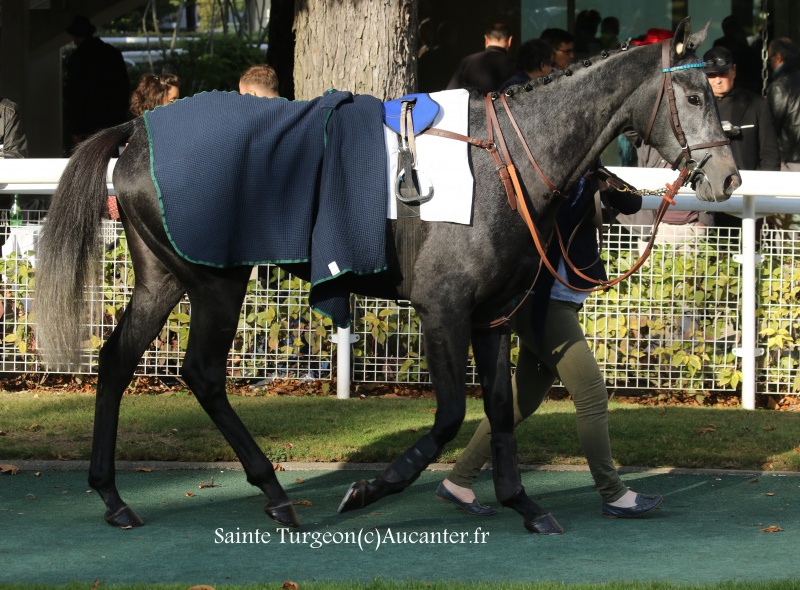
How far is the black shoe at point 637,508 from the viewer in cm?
507

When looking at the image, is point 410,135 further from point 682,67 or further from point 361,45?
point 361,45

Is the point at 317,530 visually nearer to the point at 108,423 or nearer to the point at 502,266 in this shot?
the point at 108,423

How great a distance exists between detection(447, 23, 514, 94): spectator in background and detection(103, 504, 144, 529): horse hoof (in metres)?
5.19

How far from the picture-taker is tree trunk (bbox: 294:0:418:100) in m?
7.80

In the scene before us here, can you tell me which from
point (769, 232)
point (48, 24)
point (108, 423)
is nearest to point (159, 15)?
point (48, 24)

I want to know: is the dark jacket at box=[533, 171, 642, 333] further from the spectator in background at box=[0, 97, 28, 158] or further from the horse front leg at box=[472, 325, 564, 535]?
the spectator in background at box=[0, 97, 28, 158]

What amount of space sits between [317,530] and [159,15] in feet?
89.7

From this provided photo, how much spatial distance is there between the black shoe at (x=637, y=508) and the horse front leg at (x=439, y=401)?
921 millimetres

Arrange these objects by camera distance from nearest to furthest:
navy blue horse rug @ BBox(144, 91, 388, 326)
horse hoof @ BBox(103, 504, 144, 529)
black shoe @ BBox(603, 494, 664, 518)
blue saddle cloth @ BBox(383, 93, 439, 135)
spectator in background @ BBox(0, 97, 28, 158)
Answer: navy blue horse rug @ BBox(144, 91, 388, 326), blue saddle cloth @ BBox(383, 93, 439, 135), horse hoof @ BBox(103, 504, 144, 529), black shoe @ BBox(603, 494, 664, 518), spectator in background @ BBox(0, 97, 28, 158)

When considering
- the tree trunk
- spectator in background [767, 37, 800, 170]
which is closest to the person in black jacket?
the tree trunk

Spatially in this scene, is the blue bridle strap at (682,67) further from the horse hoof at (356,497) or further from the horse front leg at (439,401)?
the horse hoof at (356,497)

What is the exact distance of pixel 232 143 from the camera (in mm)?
4586

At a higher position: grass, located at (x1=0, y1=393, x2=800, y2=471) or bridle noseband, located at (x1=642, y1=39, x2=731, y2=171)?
bridle noseband, located at (x1=642, y1=39, x2=731, y2=171)

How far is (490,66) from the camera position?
29.9ft
